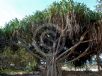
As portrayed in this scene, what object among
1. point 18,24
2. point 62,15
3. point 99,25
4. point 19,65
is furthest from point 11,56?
point 99,25

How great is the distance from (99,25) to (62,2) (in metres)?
2.12

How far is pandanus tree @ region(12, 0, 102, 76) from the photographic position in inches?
475

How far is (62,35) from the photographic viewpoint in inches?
483

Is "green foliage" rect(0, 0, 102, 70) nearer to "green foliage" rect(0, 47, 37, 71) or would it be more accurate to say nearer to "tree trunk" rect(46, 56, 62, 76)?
"green foliage" rect(0, 47, 37, 71)

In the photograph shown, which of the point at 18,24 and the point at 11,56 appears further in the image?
the point at 11,56

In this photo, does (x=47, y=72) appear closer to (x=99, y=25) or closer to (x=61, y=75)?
(x=61, y=75)

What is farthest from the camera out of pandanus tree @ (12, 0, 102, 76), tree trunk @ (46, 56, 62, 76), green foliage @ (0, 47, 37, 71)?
green foliage @ (0, 47, 37, 71)

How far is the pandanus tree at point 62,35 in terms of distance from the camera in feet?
39.5

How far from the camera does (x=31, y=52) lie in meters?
13.0

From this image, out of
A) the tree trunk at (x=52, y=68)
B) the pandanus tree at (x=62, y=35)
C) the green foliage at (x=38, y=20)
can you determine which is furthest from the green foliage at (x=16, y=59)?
the tree trunk at (x=52, y=68)

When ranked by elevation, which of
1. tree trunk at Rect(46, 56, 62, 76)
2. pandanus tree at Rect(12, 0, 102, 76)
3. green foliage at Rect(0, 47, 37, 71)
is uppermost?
pandanus tree at Rect(12, 0, 102, 76)

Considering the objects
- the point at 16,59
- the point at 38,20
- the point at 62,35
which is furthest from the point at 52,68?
the point at 16,59

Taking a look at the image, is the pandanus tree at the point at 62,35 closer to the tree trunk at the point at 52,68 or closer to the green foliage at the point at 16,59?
the tree trunk at the point at 52,68

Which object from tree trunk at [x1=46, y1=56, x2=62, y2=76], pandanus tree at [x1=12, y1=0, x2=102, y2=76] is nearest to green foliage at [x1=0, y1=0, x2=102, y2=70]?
pandanus tree at [x1=12, y1=0, x2=102, y2=76]
